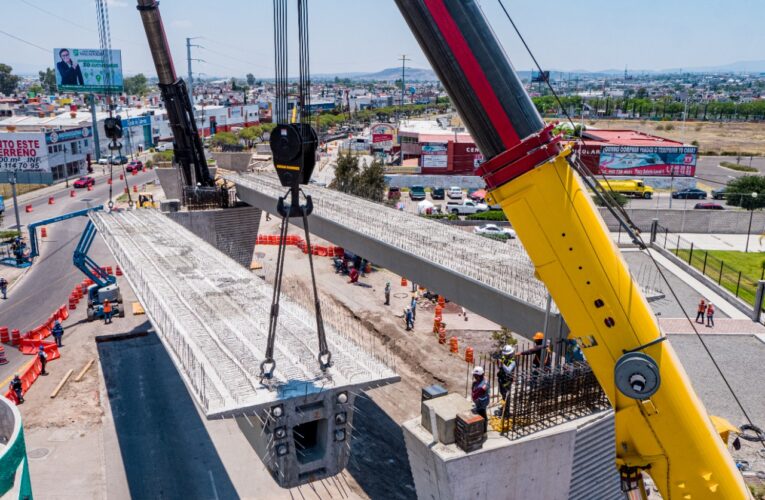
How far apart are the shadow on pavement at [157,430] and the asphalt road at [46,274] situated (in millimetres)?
4434

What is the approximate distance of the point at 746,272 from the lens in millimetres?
41250

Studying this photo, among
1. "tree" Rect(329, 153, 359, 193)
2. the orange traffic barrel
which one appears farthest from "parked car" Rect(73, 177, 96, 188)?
the orange traffic barrel

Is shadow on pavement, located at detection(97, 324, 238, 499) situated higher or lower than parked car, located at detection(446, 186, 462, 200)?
lower

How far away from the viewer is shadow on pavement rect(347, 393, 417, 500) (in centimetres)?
1938

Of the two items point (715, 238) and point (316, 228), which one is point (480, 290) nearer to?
point (316, 228)

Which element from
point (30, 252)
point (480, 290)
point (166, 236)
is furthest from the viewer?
point (30, 252)

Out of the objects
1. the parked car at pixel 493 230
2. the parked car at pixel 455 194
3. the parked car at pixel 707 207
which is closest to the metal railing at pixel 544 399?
the parked car at pixel 493 230

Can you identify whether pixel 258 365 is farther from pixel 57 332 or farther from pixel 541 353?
pixel 57 332

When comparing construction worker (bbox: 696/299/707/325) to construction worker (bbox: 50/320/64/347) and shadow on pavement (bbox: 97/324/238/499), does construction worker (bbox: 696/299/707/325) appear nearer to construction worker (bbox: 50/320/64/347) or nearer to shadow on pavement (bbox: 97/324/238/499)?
shadow on pavement (bbox: 97/324/238/499)

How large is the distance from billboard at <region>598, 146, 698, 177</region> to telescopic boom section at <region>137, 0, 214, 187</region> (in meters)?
47.4

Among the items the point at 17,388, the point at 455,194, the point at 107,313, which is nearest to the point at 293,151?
the point at 17,388

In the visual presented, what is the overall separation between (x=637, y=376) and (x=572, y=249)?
239cm

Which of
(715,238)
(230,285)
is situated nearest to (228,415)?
(230,285)

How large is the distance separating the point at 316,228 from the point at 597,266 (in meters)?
21.7
